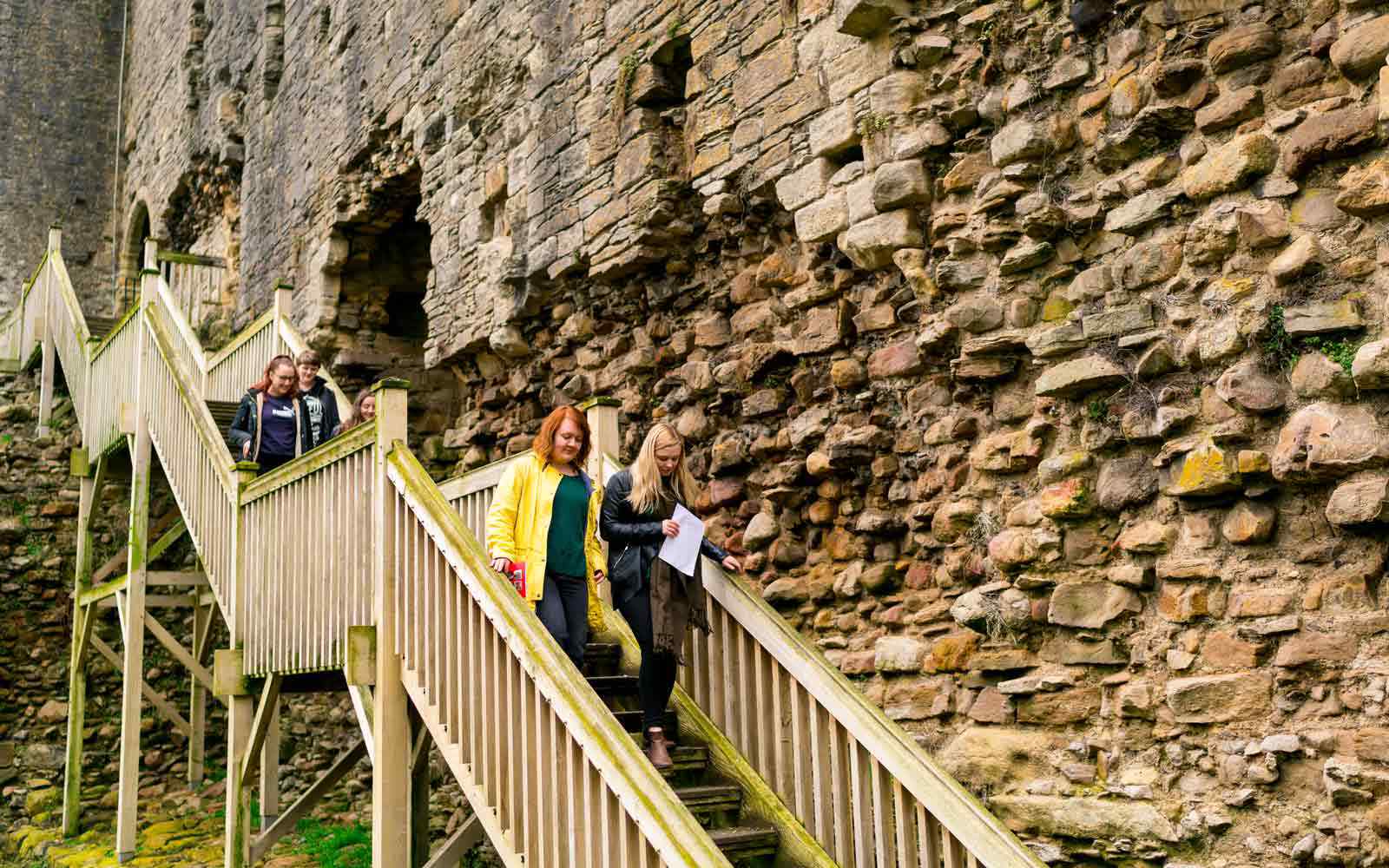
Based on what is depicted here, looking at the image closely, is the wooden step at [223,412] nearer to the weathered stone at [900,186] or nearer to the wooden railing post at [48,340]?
the wooden railing post at [48,340]

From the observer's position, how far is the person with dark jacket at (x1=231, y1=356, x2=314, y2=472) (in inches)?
326

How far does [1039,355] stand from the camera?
17.1 feet

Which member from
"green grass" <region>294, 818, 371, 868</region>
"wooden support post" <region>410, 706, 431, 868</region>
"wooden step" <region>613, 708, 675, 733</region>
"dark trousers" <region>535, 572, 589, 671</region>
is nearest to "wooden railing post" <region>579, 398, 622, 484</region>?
"dark trousers" <region>535, 572, 589, 671</region>

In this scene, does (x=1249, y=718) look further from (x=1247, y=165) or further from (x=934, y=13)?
(x=934, y=13)

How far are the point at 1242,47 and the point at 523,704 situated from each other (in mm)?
3501

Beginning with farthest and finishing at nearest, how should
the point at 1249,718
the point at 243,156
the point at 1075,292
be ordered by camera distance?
the point at 243,156 < the point at 1075,292 < the point at 1249,718

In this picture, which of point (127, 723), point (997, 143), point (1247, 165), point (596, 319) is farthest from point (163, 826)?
point (1247, 165)

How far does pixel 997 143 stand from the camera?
5445 millimetres

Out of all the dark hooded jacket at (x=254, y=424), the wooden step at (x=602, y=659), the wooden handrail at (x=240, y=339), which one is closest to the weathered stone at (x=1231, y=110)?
the wooden step at (x=602, y=659)

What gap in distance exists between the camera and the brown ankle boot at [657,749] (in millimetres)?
4977

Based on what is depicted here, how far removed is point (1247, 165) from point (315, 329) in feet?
31.3

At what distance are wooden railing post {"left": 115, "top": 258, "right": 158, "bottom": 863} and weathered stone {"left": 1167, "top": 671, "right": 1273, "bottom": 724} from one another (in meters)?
7.88

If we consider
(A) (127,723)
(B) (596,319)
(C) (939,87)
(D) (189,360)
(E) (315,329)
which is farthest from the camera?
(E) (315,329)

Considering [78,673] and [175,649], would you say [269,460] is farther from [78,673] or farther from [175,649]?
[78,673]
